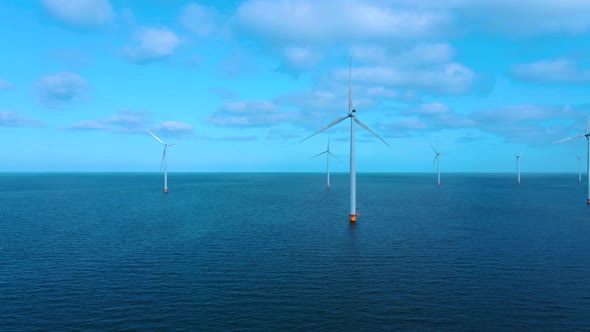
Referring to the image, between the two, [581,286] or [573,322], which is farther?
[581,286]

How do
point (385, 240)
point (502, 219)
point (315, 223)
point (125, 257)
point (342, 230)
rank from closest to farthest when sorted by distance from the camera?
point (125, 257), point (385, 240), point (342, 230), point (315, 223), point (502, 219)

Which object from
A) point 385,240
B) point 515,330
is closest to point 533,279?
point 515,330

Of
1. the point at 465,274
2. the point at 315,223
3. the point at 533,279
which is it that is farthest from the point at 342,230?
the point at 533,279

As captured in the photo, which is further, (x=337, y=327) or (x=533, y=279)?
(x=533, y=279)

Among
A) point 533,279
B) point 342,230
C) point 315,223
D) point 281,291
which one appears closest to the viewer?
point 281,291

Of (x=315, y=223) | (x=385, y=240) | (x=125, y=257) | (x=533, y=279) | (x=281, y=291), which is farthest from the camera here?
(x=315, y=223)

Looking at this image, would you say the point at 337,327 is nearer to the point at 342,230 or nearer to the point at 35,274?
the point at 35,274

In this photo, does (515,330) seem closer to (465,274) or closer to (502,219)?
(465,274)

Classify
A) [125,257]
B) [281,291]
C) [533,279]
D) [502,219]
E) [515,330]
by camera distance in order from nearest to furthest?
Result: [515,330] < [281,291] < [533,279] < [125,257] < [502,219]
